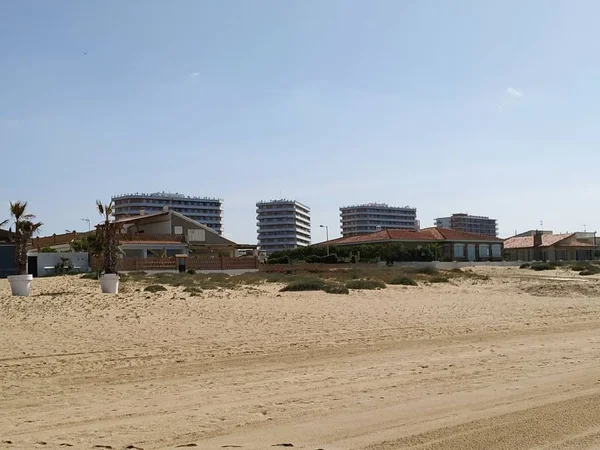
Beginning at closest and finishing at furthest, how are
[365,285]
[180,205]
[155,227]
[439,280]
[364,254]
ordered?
[365,285]
[439,280]
[155,227]
[364,254]
[180,205]

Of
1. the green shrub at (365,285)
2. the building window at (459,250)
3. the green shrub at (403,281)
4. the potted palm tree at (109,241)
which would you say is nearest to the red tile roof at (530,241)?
the building window at (459,250)

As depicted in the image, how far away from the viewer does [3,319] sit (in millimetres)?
16188

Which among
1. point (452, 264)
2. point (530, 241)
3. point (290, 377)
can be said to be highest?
point (530, 241)

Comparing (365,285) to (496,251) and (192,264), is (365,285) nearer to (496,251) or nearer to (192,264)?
(192,264)

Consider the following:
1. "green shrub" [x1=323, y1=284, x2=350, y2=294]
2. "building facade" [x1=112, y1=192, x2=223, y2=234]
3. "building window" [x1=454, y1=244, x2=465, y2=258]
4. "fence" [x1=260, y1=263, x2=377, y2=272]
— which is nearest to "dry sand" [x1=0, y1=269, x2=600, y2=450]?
"green shrub" [x1=323, y1=284, x2=350, y2=294]

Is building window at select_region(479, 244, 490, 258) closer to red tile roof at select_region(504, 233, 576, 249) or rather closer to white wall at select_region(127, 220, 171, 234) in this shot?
red tile roof at select_region(504, 233, 576, 249)

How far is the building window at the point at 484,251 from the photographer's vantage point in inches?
2948

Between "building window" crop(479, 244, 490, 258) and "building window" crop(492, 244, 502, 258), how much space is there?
975 mm

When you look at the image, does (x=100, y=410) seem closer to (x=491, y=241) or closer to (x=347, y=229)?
(x=491, y=241)

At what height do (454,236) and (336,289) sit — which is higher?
(454,236)

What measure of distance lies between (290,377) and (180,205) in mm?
149732

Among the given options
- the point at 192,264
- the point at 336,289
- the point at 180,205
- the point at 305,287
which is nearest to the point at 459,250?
the point at 192,264

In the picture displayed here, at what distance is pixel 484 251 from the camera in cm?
7525

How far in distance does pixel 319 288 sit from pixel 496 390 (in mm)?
18925
